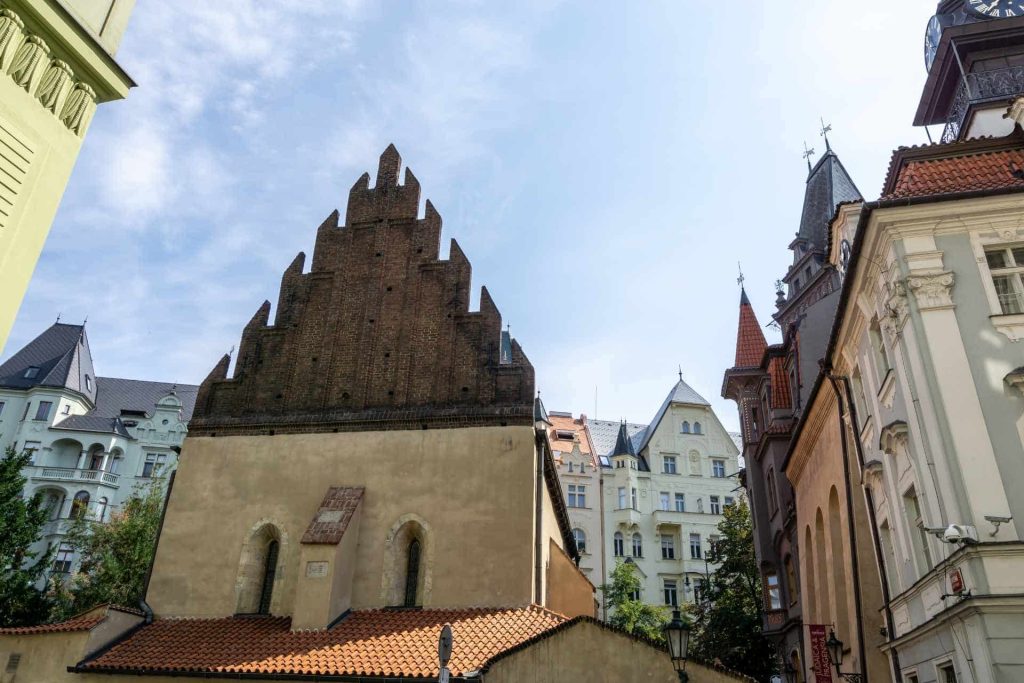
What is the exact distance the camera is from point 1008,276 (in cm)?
1076

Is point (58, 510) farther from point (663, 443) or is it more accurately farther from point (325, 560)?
point (663, 443)

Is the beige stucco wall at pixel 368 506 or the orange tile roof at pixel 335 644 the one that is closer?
the orange tile roof at pixel 335 644

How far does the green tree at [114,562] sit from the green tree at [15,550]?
2972 millimetres

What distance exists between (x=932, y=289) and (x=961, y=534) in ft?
12.2

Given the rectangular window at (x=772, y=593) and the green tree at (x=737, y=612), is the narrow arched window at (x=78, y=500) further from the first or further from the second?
the rectangular window at (x=772, y=593)

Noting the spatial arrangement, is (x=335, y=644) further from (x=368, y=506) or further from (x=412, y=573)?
(x=368, y=506)

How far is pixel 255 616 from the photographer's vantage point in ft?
55.7

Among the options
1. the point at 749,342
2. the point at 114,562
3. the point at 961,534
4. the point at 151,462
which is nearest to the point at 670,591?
the point at 749,342

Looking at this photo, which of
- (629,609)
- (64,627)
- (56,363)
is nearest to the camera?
(64,627)

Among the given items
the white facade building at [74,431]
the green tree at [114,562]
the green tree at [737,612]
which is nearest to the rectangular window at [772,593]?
the green tree at [737,612]

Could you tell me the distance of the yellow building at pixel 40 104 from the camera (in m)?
6.67

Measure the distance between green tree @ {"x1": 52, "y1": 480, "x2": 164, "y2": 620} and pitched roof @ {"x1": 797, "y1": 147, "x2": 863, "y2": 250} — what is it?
99.9ft

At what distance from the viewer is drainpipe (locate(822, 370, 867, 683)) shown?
13786mm

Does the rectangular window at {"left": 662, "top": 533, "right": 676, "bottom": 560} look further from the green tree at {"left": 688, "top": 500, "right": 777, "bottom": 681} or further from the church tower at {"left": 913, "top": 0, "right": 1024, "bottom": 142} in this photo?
the church tower at {"left": 913, "top": 0, "right": 1024, "bottom": 142}
